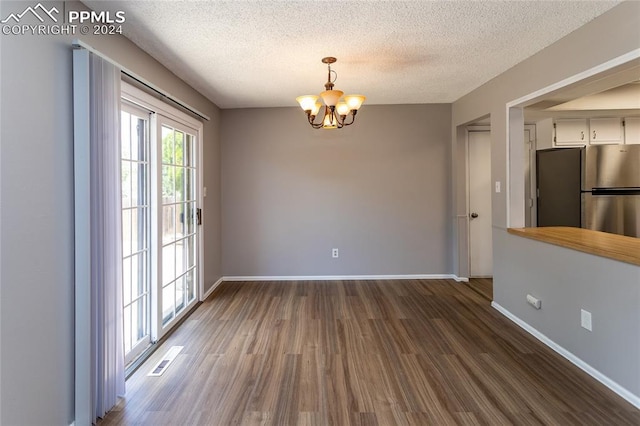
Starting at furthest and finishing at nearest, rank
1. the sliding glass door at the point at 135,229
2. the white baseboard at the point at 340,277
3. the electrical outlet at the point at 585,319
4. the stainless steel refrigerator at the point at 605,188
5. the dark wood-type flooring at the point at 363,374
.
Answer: the white baseboard at the point at 340,277 → the stainless steel refrigerator at the point at 605,188 → the sliding glass door at the point at 135,229 → the electrical outlet at the point at 585,319 → the dark wood-type flooring at the point at 363,374

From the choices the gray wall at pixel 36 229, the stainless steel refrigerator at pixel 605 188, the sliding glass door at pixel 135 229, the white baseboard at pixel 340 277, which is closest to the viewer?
the gray wall at pixel 36 229

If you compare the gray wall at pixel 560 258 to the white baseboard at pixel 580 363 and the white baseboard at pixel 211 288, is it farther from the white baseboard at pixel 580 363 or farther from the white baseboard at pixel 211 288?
the white baseboard at pixel 211 288

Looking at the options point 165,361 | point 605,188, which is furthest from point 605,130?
point 165,361

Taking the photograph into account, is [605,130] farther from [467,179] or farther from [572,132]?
[467,179]

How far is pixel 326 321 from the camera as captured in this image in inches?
130

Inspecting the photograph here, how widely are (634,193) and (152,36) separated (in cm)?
513

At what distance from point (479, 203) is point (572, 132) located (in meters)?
1.43

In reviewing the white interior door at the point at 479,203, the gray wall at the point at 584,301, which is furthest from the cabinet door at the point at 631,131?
the gray wall at the point at 584,301

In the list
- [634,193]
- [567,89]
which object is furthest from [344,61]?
[634,193]

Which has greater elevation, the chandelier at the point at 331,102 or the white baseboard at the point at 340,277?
the chandelier at the point at 331,102

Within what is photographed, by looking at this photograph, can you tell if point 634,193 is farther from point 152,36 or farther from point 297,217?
point 152,36

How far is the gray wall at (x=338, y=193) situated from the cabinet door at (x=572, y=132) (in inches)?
Answer: 54.1

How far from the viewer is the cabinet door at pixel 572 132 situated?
4.29 m

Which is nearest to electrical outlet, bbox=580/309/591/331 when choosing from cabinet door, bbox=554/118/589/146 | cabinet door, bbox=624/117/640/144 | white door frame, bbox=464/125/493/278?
white door frame, bbox=464/125/493/278
